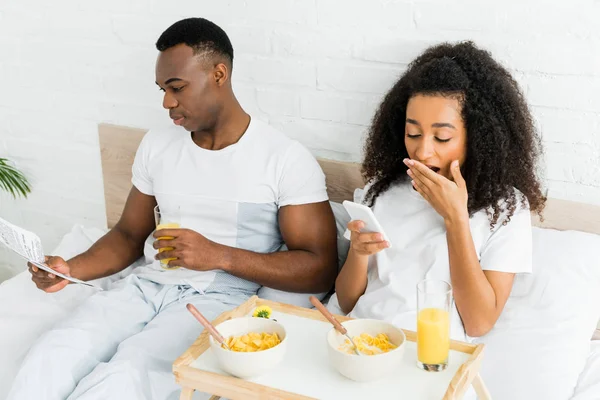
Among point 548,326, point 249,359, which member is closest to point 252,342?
point 249,359

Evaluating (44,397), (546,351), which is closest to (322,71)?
(546,351)

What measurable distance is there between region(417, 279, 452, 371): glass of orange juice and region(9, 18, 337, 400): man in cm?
58

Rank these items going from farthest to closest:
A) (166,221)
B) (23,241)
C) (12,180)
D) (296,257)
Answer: (12,180), (166,221), (296,257), (23,241)

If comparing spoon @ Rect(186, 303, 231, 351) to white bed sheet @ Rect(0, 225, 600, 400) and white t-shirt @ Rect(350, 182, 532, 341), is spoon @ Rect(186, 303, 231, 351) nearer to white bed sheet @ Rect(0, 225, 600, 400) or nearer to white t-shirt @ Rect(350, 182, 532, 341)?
white t-shirt @ Rect(350, 182, 532, 341)

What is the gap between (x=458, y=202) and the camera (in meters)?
1.55

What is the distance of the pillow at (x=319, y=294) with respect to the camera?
1.98 metres

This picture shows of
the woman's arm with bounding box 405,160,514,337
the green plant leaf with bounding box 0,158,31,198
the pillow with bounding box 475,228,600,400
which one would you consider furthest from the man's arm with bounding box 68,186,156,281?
the pillow with bounding box 475,228,600,400

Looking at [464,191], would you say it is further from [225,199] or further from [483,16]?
[225,199]

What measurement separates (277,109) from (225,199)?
37 cm

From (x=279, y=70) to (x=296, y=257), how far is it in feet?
1.85

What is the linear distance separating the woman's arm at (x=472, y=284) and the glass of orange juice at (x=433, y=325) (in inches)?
7.3

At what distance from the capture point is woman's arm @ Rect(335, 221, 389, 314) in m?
1.50

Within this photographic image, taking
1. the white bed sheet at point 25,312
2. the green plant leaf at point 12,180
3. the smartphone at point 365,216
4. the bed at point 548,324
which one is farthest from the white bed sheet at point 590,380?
the green plant leaf at point 12,180

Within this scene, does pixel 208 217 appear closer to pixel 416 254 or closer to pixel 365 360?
pixel 416 254
